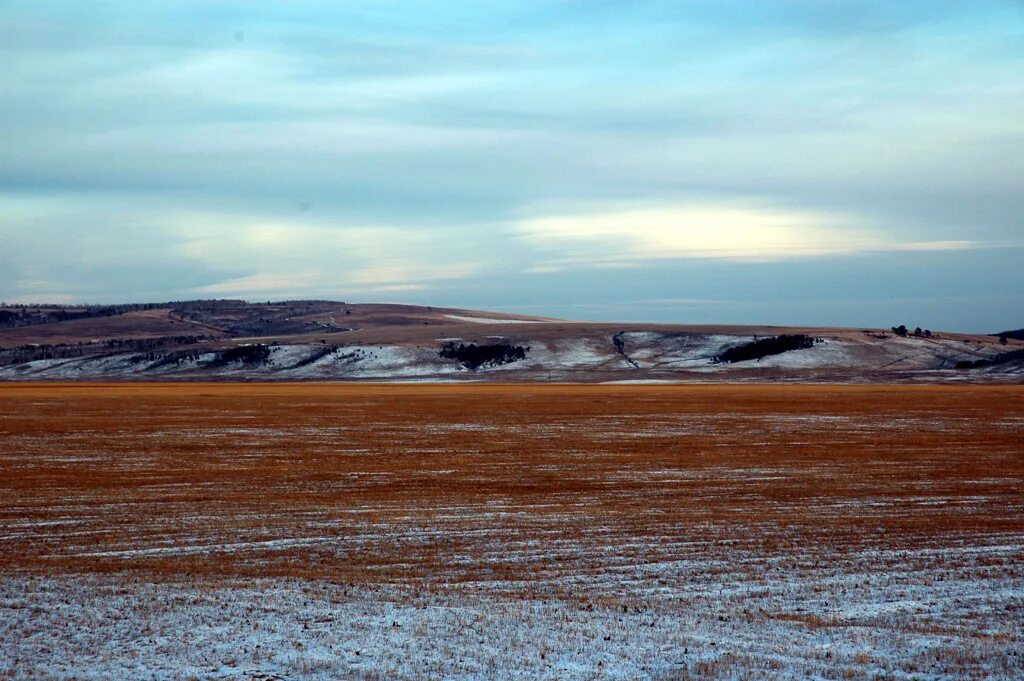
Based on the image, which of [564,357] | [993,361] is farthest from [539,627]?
[564,357]

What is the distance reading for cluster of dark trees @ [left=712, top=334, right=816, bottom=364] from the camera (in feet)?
443

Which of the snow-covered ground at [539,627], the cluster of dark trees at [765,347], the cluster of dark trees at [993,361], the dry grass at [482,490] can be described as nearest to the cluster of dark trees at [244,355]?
the cluster of dark trees at [765,347]

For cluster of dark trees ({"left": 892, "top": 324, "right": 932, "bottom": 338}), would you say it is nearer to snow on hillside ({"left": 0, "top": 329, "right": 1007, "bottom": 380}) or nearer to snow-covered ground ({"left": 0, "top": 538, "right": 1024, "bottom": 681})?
snow on hillside ({"left": 0, "top": 329, "right": 1007, "bottom": 380})

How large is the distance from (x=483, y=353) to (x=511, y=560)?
127529 mm

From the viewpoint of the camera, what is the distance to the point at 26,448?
31969 mm

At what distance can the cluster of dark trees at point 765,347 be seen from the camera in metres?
135

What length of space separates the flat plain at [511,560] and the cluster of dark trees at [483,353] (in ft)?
341

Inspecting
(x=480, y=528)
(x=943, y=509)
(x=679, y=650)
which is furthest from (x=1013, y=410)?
(x=679, y=650)

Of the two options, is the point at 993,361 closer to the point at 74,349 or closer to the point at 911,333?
the point at 911,333

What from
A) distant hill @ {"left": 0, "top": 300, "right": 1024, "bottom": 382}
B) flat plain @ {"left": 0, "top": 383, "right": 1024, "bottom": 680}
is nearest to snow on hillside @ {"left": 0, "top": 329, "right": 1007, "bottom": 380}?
distant hill @ {"left": 0, "top": 300, "right": 1024, "bottom": 382}

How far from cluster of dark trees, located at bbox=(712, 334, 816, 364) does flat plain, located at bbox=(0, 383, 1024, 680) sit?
103 meters

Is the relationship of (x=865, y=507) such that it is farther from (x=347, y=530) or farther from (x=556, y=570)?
(x=347, y=530)

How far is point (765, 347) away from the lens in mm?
137750

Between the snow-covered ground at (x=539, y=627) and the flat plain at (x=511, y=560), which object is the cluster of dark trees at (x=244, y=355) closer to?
the flat plain at (x=511, y=560)
